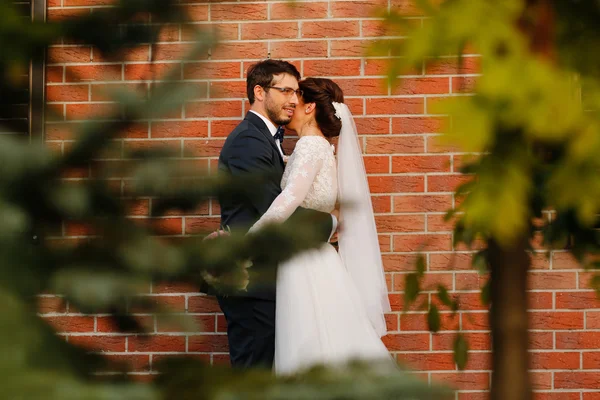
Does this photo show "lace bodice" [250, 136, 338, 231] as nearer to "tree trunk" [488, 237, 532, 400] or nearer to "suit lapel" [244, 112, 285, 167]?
"suit lapel" [244, 112, 285, 167]

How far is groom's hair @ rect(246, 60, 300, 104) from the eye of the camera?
392cm

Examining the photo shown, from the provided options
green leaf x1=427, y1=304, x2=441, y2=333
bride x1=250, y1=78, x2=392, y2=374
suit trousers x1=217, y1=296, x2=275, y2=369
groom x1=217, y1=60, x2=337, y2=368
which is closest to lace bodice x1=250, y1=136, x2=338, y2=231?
bride x1=250, y1=78, x2=392, y2=374

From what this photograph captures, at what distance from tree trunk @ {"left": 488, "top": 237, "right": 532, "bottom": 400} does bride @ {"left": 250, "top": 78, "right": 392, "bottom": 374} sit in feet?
9.16

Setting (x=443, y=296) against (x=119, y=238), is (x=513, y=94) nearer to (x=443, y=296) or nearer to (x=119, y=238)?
(x=119, y=238)

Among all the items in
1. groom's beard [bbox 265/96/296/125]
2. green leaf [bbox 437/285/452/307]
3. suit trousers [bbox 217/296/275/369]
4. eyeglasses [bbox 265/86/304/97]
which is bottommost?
suit trousers [bbox 217/296/275/369]

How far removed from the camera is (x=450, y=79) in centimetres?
399

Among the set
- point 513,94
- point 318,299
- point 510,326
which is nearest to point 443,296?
point 510,326

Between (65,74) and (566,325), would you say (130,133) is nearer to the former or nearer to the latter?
(65,74)

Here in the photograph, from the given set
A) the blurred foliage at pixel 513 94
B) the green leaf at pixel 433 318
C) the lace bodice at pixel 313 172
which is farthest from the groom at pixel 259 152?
the blurred foliage at pixel 513 94

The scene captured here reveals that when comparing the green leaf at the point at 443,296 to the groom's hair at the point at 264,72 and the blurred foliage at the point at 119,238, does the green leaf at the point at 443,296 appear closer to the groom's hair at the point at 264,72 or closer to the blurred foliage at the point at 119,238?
the blurred foliage at the point at 119,238

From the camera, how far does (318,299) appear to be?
416cm

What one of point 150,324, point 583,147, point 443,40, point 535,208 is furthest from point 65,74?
point 535,208

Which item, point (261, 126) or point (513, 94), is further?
point (261, 126)

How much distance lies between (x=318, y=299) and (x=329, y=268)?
0.52 feet
